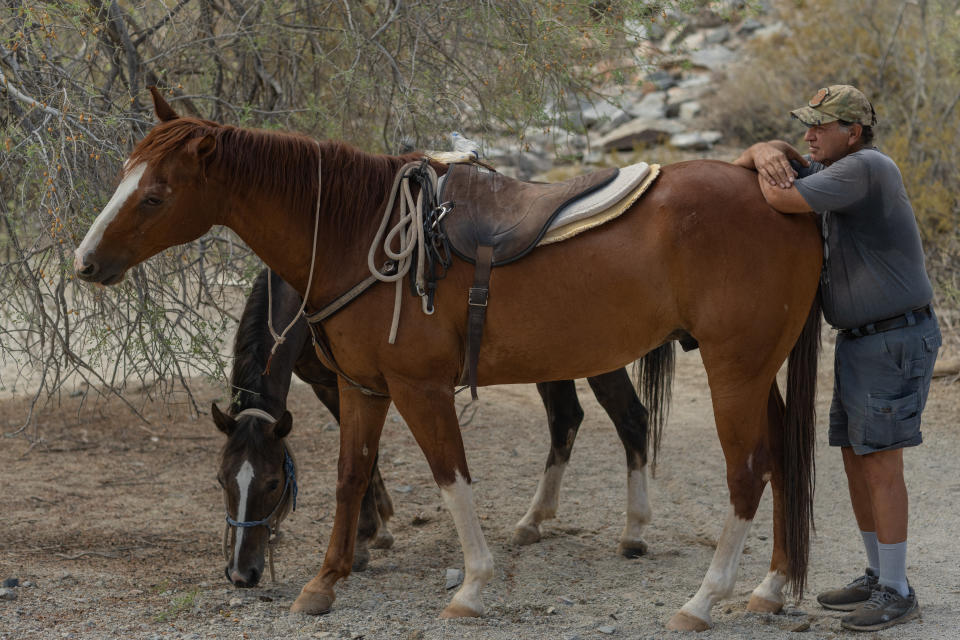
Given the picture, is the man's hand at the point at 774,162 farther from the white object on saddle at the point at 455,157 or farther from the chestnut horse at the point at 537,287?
the white object on saddle at the point at 455,157

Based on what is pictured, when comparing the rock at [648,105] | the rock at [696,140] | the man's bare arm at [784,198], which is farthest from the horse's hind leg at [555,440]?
the rock at [648,105]

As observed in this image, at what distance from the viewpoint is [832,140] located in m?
3.25

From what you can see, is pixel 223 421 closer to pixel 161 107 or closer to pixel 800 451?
pixel 161 107

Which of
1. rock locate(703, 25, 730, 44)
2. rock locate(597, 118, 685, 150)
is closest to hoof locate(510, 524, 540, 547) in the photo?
rock locate(597, 118, 685, 150)

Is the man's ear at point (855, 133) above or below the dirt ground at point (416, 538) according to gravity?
above

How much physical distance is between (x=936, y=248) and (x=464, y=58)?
16.8 ft

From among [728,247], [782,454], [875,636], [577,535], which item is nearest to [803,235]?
[728,247]

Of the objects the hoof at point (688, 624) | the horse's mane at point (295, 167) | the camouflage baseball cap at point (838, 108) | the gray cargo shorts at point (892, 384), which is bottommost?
the hoof at point (688, 624)

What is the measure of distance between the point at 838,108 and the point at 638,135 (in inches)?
505

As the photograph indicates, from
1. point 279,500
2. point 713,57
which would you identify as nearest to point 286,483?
point 279,500

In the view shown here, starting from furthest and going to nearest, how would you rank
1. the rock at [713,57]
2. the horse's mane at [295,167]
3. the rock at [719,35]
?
the rock at [719,35], the rock at [713,57], the horse's mane at [295,167]

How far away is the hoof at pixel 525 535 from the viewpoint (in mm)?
4688

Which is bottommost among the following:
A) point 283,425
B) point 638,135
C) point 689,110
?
point 283,425

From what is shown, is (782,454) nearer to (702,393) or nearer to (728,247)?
(728,247)
